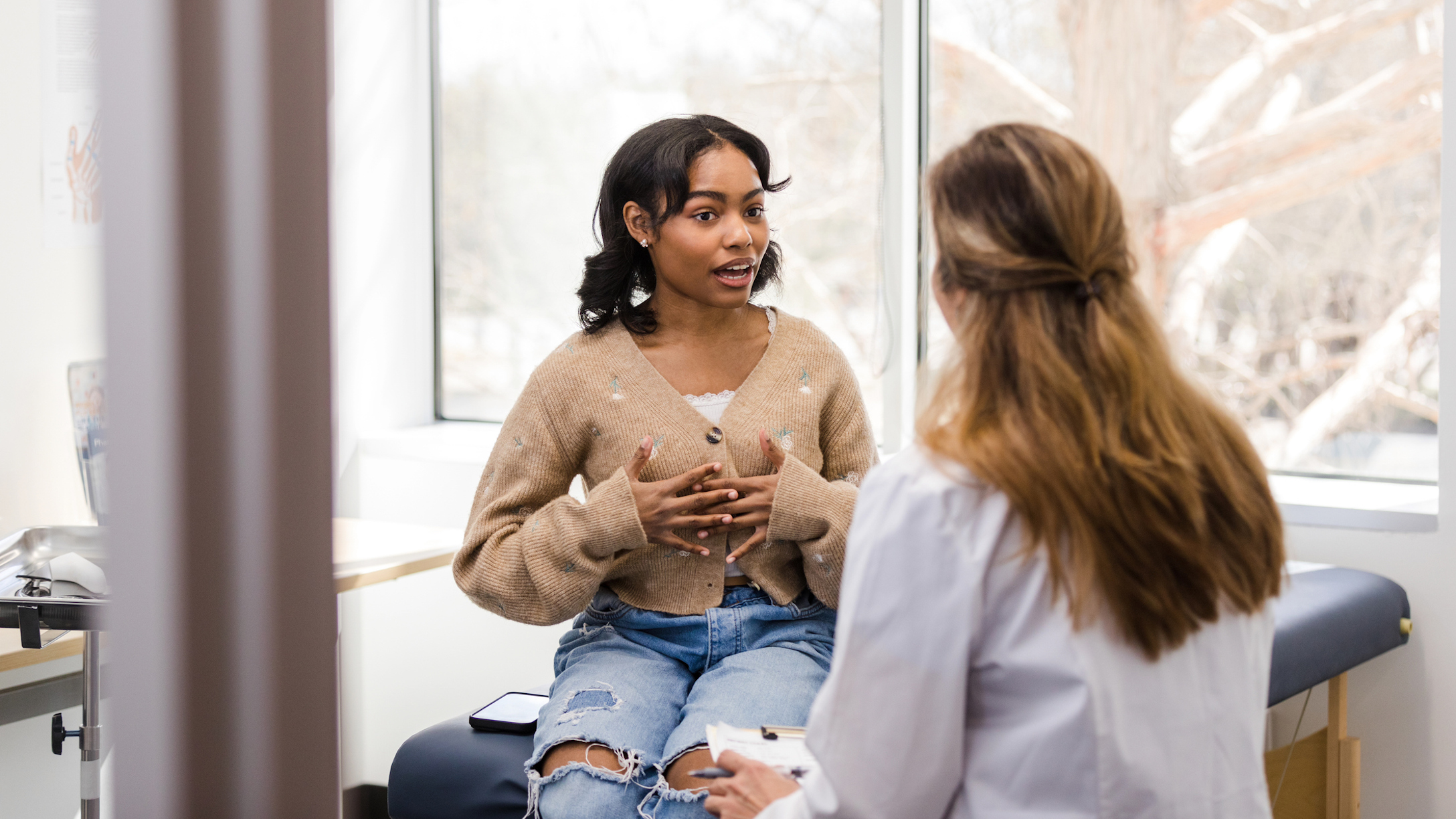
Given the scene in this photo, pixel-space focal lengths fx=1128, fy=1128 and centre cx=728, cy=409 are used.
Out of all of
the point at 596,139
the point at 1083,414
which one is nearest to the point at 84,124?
the point at 1083,414

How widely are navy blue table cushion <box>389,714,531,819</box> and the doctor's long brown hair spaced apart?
1.09 metres

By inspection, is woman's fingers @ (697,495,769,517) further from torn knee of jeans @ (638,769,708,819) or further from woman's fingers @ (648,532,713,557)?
torn knee of jeans @ (638,769,708,819)

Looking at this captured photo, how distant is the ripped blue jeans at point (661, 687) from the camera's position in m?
1.48

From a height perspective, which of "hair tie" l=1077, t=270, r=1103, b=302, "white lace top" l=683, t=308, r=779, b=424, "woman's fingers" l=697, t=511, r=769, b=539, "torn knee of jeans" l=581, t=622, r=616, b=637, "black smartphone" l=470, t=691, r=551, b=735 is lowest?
"black smartphone" l=470, t=691, r=551, b=735

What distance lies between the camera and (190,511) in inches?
19.1

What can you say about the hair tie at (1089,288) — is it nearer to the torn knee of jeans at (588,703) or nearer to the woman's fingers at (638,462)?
the woman's fingers at (638,462)

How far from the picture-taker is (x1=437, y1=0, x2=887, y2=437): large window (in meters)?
3.05

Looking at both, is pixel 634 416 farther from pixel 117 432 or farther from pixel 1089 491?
pixel 117 432

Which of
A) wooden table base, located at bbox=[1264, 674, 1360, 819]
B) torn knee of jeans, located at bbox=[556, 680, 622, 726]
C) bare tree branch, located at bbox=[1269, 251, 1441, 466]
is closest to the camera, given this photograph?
torn knee of jeans, located at bbox=[556, 680, 622, 726]

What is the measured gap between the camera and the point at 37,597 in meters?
1.56

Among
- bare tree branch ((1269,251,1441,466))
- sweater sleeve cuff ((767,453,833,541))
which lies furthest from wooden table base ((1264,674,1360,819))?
sweater sleeve cuff ((767,453,833,541))

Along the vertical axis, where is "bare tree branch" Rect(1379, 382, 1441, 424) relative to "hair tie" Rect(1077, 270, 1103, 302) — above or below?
below

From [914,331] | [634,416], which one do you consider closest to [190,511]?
[634,416]

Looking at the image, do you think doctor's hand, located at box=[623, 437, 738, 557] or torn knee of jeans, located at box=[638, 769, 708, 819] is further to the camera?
doctor's hand, located at box=[623, 437, 738, 557]
